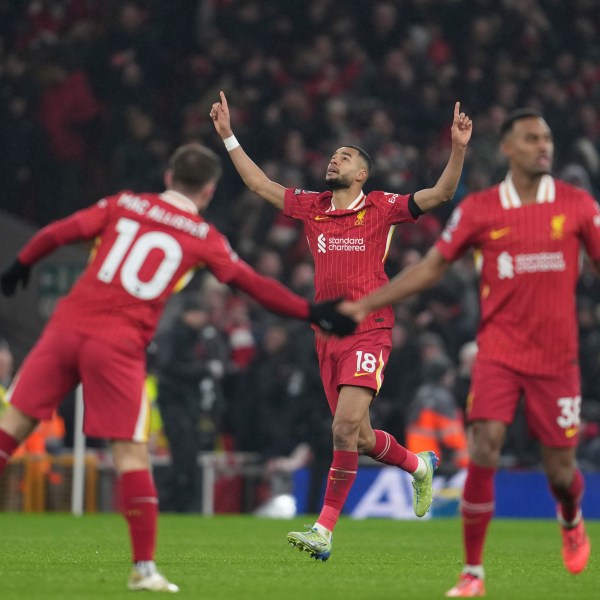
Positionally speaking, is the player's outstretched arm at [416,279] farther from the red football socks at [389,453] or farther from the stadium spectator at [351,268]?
the red football socks at [389,453]

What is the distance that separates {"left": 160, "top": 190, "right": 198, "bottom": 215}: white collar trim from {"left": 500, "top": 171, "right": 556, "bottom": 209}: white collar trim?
1466mm

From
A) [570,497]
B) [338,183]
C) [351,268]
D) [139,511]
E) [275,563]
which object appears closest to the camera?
[139,511]

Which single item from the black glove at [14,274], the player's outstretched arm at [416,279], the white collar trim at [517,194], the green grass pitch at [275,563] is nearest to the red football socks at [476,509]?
the green grass pitch at [275,563]

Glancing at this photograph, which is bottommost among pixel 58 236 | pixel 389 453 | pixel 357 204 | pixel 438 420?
pixel 389 453

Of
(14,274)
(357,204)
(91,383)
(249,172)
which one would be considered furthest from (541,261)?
(249,172)

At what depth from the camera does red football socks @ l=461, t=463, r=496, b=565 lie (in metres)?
7.01

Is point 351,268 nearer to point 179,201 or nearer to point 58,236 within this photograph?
point 179,201

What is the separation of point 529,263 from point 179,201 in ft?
5.44

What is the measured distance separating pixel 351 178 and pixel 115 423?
143 inches

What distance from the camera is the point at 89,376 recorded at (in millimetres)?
6934

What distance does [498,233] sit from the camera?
712cm

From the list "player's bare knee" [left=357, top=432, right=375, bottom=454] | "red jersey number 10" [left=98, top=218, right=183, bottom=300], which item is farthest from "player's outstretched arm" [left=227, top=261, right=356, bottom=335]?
"player's bare knee" [left=357, top=432, right=375, bottom=454]

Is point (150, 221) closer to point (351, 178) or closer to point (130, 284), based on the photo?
point (130, 284)

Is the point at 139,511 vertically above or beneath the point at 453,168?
beneath
